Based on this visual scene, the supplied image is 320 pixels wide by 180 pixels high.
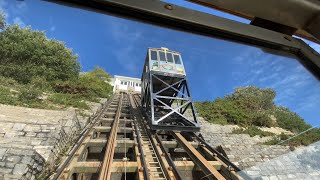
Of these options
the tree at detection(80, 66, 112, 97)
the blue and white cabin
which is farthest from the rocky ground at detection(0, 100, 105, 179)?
the tree at detection(80, 66, 112, 97)

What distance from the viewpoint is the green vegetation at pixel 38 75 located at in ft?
16.9

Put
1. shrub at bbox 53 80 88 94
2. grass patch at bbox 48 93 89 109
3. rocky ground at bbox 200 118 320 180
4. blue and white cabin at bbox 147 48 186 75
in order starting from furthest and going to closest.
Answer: grass patch at bbox 48 93 89 109, shrub at bbox 53 80 88 94, blue and white cabin at bbox 147 48 186 75, rocky ground at bbox 200 118 320 180

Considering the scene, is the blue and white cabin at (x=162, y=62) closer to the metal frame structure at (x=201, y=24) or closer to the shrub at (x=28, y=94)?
the shrub at (x=28, y=94)

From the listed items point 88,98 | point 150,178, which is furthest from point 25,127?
point 88,98

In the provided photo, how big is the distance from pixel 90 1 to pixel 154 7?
32 cm

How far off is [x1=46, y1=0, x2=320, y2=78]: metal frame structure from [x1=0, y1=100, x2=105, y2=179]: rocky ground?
4.19 metres

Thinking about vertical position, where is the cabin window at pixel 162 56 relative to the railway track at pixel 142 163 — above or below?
above

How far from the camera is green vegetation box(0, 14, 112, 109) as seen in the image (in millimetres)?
5156

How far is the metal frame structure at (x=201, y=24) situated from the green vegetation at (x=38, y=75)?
131 inches

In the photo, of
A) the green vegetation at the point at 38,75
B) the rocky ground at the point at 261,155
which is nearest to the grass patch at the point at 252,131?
the rocky ground at the point at 261,155

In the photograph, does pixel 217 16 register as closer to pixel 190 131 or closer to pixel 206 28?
pixel 206 28

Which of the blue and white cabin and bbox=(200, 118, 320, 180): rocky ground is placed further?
the blue and white cabin

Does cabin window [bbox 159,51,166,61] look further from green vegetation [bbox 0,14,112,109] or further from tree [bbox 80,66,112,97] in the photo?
tree [bbox 80,66,112,97]

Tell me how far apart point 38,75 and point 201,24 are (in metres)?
9.30
